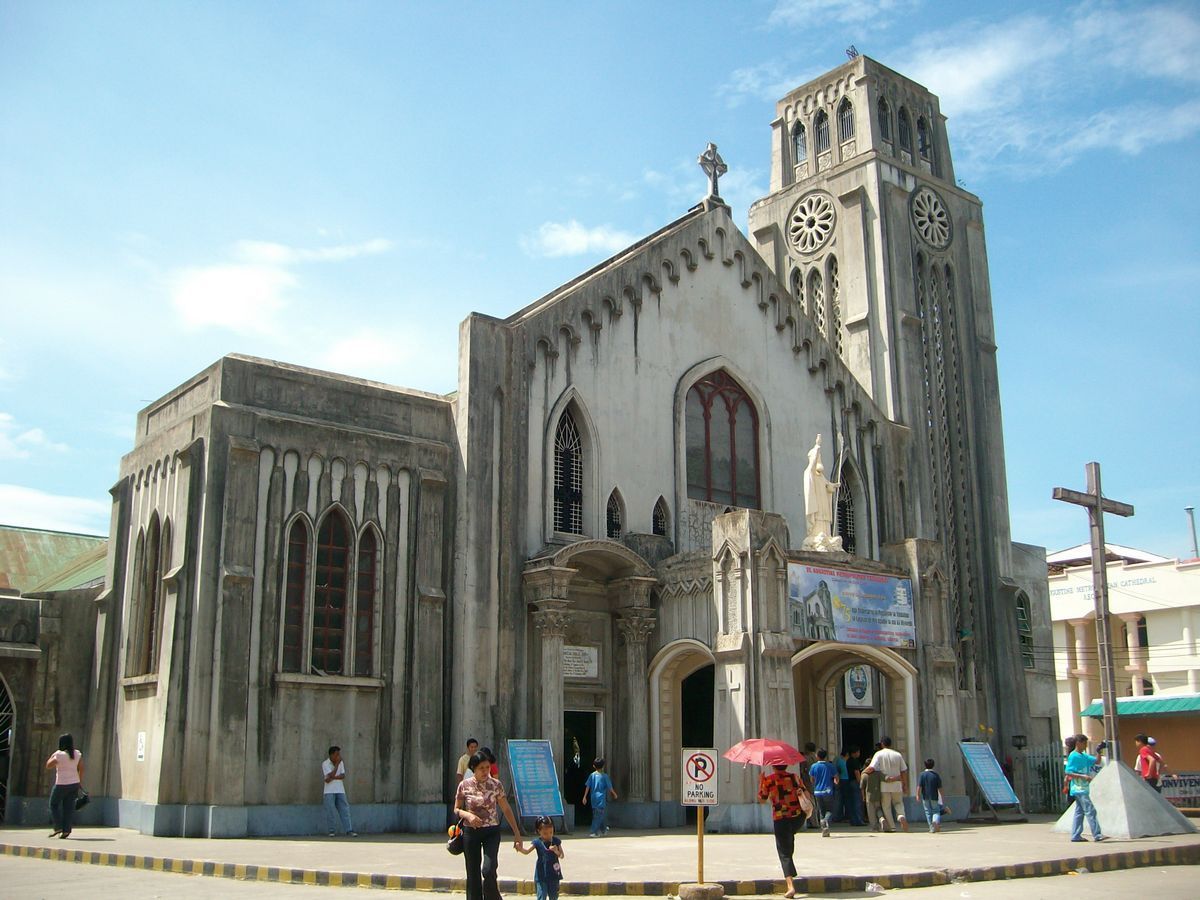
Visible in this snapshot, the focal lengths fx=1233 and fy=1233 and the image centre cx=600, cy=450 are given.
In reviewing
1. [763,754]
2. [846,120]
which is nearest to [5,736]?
[763,754]

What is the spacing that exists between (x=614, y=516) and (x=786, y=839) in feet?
43.5

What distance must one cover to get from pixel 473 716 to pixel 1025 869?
35.5ft

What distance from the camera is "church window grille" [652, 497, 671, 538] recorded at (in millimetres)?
26688

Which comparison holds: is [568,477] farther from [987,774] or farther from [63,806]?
[63,806]

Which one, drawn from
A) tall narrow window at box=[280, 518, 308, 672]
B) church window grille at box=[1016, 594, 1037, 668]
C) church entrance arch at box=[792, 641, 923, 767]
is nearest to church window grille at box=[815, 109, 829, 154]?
church window grille at box=[1016, 594, 1037, 668]

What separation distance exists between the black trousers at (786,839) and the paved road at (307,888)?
50 cm

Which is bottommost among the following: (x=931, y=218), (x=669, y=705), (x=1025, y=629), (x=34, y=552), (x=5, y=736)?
(x=5, y=736)

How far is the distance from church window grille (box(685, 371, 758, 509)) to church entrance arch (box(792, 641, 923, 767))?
4.19m

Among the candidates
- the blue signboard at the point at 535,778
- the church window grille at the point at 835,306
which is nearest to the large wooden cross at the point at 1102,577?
the blue signboard at the point at 535,778

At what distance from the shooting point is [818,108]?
131 ft

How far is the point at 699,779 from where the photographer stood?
13297mm

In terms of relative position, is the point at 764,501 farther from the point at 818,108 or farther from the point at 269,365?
the point at 818,108

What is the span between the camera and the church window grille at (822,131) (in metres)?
39.4

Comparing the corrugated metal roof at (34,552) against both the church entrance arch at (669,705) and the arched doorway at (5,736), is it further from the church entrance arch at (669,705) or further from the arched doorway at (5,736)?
the church entrance arch at (669,705)
